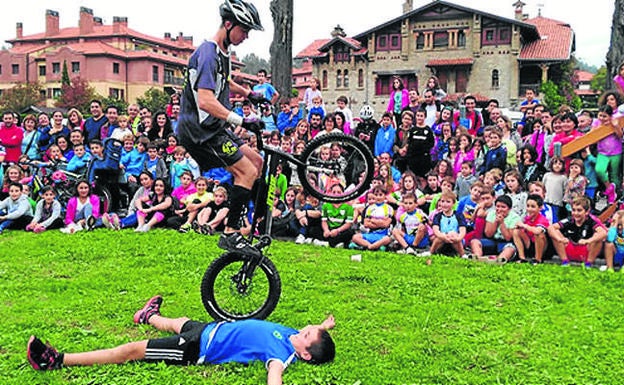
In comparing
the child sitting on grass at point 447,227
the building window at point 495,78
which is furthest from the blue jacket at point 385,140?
the building window at point 495,78

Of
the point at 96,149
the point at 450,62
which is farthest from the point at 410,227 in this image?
the point at 450,62

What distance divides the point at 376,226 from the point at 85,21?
65.6 metres

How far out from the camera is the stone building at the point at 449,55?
1633 inches

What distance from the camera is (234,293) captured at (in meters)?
5.30

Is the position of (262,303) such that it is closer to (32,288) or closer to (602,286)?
(32,288)

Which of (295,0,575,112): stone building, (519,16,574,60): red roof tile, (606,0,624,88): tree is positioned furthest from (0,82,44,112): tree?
(606,0,624,88): tree

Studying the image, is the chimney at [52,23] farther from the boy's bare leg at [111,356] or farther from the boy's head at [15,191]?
the boy's bare leg at [111,356]

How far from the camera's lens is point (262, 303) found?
5496 millimetres

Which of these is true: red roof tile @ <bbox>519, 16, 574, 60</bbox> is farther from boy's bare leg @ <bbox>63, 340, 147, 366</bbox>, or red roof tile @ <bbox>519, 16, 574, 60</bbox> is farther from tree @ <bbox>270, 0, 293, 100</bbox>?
boy's bare leg @ <bbox>63, 340, 147, 366</bbox>

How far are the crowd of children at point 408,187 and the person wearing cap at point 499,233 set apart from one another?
0.04 feet

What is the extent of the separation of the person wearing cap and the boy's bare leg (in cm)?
472

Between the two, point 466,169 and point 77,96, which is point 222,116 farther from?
point 77,96

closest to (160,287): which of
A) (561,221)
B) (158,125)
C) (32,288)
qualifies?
(32,288)

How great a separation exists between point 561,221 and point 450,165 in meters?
1.93
